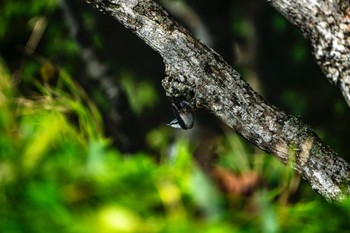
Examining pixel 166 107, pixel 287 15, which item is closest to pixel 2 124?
→ pixel 287 15

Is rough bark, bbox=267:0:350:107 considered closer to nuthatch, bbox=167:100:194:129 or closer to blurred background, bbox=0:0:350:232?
blurred background, bbox=0:0:350:232

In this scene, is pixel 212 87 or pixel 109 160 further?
pixel 212 87

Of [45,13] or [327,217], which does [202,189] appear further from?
[45,13]

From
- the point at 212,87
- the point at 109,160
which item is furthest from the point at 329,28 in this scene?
the point at 109,160

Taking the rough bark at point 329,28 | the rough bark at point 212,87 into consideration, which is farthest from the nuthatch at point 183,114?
the rough bark at point 329,28

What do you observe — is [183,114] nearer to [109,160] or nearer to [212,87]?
[212,87]
